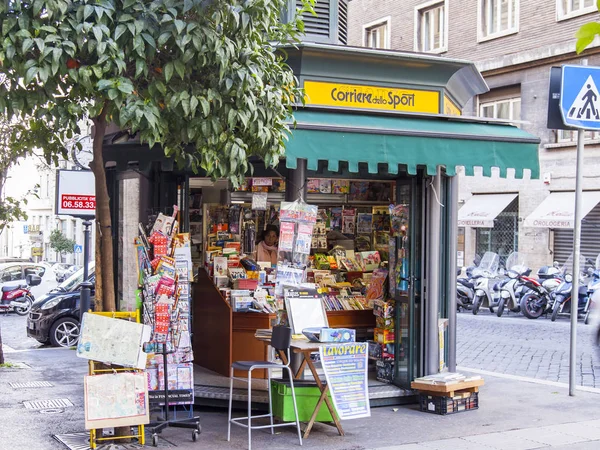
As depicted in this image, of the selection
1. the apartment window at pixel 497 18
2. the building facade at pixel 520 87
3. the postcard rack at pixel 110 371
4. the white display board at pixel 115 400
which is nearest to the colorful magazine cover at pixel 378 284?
the postcard rack at pixel 110 371

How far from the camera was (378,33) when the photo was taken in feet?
111

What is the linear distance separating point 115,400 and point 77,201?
8.74 m

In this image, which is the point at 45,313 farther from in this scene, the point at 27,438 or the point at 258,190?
the point at 27,438

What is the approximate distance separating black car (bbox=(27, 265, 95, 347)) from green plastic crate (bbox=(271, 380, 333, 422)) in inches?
317

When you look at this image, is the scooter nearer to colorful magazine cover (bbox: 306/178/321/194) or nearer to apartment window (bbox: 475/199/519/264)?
apartment window (bbox: 475/199/519/264)

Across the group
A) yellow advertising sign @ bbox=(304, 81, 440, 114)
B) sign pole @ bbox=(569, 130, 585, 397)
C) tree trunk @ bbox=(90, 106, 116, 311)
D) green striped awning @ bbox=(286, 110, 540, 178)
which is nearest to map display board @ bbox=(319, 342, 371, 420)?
green striped awning @ bbox=(286, 110, 540, 178)

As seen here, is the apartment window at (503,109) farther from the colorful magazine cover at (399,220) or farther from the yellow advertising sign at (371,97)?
the colorful magazine cover at (399,220)

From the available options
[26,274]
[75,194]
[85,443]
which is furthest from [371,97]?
[26,274]

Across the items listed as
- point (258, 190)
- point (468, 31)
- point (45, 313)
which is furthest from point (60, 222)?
point (258, 190)

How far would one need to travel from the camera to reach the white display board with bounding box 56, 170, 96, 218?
1501 cm

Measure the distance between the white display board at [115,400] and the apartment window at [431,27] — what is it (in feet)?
83.1

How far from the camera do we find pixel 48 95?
650 centimetres

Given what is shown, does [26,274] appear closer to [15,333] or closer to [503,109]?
[15,333]

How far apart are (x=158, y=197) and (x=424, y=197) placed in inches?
119
